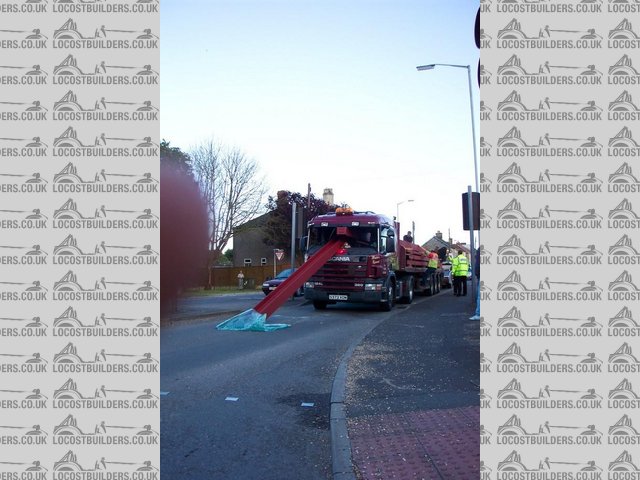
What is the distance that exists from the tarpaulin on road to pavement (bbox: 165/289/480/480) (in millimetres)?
3059

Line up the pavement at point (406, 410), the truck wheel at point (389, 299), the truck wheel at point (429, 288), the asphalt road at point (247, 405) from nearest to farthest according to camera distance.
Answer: the pavement at point (406, 410) < the asphalt road at point (247, 405) < the truck wheel at point (389, 299) < the truck wheel at point (429, 288)

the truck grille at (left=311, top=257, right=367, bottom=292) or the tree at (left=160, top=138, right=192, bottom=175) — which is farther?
the truck grille at (left=311, top=257, right=367, bottom=292)

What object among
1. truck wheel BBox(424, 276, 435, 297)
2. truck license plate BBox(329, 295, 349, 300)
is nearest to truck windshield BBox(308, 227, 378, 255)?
truck license plate BBox(329, 295, 349, 300)

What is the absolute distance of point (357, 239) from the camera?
16.2 meters

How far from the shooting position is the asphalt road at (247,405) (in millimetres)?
4133

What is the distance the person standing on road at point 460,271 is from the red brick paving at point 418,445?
16386 mm

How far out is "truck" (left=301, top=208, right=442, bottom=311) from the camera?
15.7 m

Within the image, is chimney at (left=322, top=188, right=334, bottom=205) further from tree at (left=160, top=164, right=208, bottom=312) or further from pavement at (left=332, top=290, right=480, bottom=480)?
tree at (left=160, top=164, right=208, bottom=312)

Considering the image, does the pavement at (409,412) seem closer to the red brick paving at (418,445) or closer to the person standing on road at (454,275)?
the red brick paving at (418,445)

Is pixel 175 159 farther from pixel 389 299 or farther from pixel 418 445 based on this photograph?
pixel 389 299

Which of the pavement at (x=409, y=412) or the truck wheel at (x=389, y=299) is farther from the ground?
the truck wheel at (x=389, y=299)

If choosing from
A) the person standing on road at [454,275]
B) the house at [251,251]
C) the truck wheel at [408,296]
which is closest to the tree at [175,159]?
the truck wheel at [408,296]

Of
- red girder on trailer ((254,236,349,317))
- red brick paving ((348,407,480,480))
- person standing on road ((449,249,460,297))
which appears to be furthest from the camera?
person standing on road ((449,249,460,297))

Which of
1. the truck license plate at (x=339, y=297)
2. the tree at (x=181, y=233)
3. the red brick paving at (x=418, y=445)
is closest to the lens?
the tree at (x=181, y=233)
